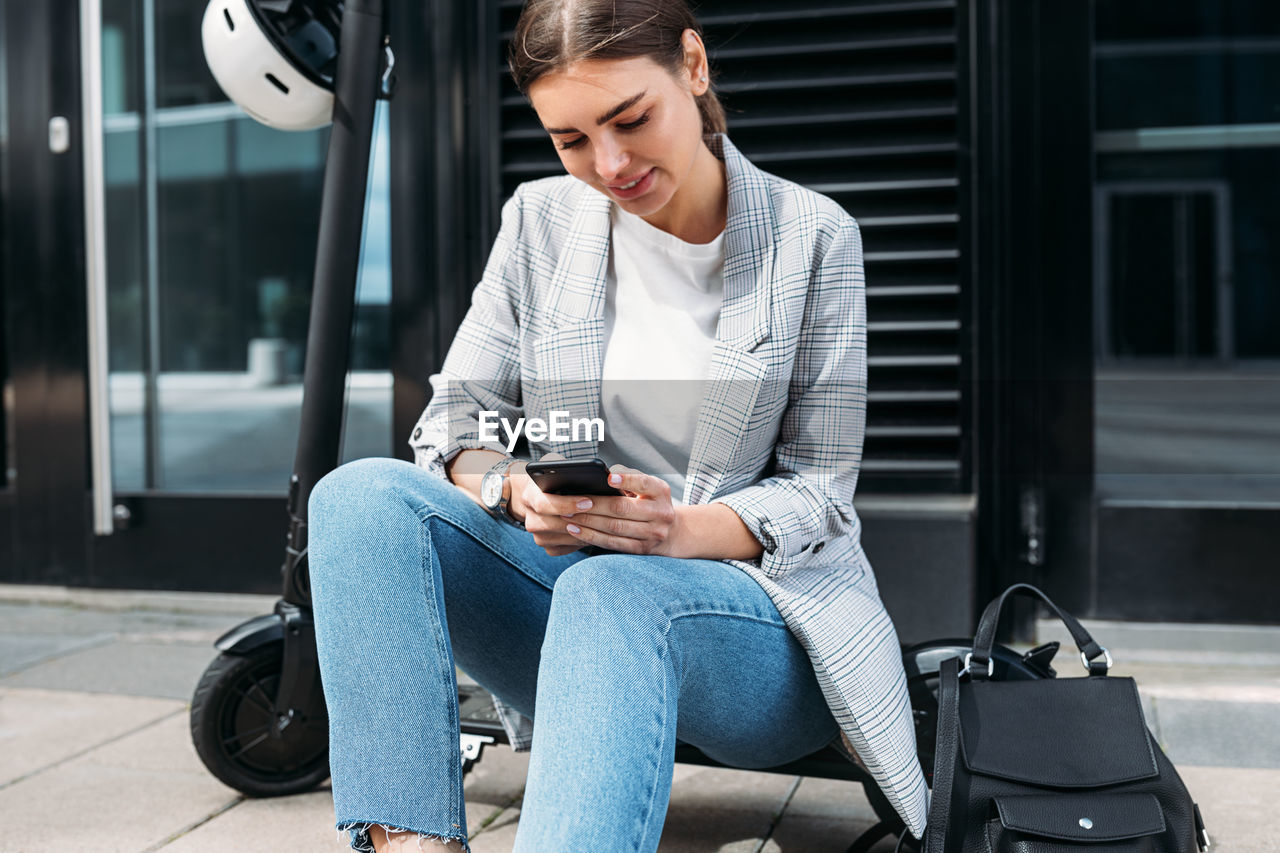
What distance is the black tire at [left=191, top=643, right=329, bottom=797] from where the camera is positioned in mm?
1913

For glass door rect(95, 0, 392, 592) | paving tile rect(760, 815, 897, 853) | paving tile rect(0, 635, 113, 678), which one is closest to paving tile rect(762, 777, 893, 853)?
paving tile rect(760, 815, 897, 853)

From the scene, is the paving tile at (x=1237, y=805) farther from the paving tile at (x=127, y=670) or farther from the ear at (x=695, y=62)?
the paving tile at (x=127, y=670)

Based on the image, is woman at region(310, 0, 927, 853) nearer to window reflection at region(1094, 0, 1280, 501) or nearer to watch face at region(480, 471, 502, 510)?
watch face at region(480, 471, 502, 510)

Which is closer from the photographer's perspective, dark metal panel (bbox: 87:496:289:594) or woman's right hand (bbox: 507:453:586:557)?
woman's right hand (bbox: 507:453:586:557)

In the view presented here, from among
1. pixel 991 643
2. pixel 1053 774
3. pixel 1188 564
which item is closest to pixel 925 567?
pixel 1188 564

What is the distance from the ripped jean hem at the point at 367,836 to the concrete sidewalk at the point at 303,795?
1.53 ft

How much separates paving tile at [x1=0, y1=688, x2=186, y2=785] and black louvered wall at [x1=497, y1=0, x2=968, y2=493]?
67.0 inches

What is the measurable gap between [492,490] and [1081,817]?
0.78 metres

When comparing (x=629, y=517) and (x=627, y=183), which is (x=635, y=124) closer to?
(x=627, y=183)

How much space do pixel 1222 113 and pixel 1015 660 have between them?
193cm

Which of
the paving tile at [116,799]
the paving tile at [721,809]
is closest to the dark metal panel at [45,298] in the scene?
the paving tile at [116,799]

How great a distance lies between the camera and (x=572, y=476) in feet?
4.29

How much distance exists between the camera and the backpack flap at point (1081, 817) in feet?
4.20

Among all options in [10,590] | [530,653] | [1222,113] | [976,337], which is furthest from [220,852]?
[1222,113]
